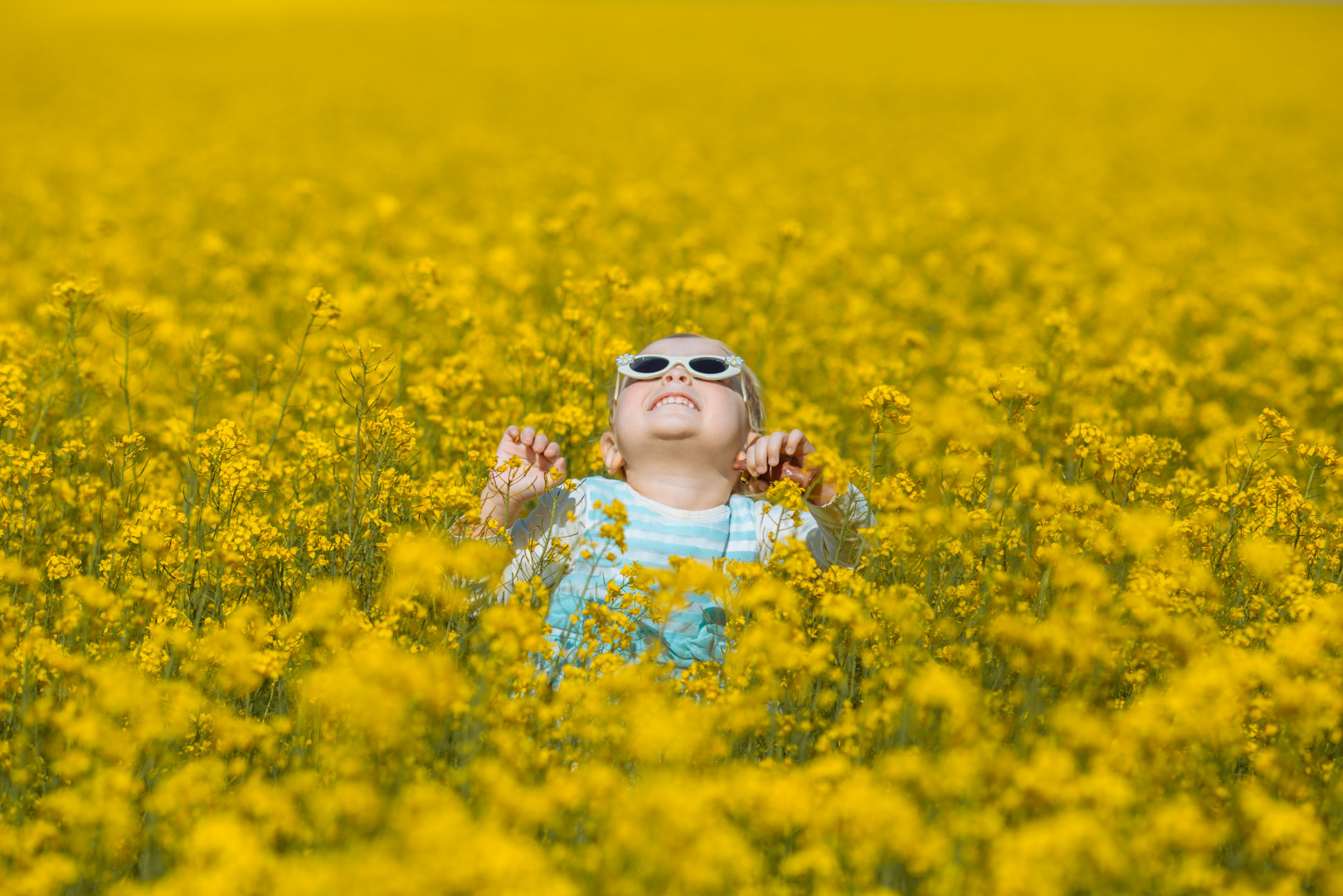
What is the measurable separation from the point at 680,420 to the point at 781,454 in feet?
1.13

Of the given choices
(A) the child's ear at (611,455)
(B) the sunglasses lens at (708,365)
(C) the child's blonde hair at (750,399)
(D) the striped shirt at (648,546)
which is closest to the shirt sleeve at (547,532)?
(D) the striped shirt at (648,546)

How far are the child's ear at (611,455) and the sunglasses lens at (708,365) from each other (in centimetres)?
38

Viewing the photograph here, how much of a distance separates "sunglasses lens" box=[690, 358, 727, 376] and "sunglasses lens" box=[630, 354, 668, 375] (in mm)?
101

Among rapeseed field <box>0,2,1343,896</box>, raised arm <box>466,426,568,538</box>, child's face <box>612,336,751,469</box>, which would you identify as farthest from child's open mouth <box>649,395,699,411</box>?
rapeseed field <box>0,2,1343,896</box>

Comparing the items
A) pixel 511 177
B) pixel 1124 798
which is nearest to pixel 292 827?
pixel 1124 798

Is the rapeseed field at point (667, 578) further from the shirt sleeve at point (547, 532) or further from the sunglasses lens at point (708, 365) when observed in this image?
the sunglasses lens at point (708, 365)

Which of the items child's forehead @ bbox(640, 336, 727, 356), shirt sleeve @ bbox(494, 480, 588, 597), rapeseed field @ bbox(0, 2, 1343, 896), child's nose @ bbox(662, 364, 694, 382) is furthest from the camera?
child's forehead @ bbox(640, 336, 727, 356)

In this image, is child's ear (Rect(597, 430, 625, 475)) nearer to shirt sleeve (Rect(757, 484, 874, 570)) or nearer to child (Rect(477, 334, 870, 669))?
child (Rect(477, 334, 870, 669))

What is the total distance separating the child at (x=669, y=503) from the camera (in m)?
3.54

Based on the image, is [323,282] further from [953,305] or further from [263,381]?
[953,305]

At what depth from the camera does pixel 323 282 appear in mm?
7000

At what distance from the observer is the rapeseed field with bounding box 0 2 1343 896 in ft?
7.70

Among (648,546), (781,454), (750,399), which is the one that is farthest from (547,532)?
(750,399)

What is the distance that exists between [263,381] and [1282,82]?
90.0 feet
